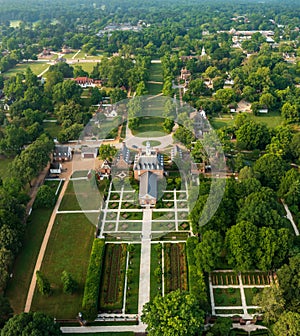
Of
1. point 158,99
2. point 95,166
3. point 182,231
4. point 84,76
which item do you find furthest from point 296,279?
point 84,76

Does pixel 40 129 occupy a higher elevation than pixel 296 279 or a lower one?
higher

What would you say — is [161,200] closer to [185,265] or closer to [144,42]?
[185,265]

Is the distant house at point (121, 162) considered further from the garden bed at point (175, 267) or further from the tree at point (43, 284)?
the tree at point (43, 284)

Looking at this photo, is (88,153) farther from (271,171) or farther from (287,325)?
(287,325)

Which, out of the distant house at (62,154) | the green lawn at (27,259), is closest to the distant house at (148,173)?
the distant house at (62,154)

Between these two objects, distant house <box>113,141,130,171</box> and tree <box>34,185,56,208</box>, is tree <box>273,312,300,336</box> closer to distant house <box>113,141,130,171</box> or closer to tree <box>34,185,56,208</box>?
tree <box>34,185,56,208</box>

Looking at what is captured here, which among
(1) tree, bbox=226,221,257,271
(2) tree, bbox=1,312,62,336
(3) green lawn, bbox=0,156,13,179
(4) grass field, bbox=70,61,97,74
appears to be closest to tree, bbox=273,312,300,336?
(1) tree, bbox=226,221,257,271
